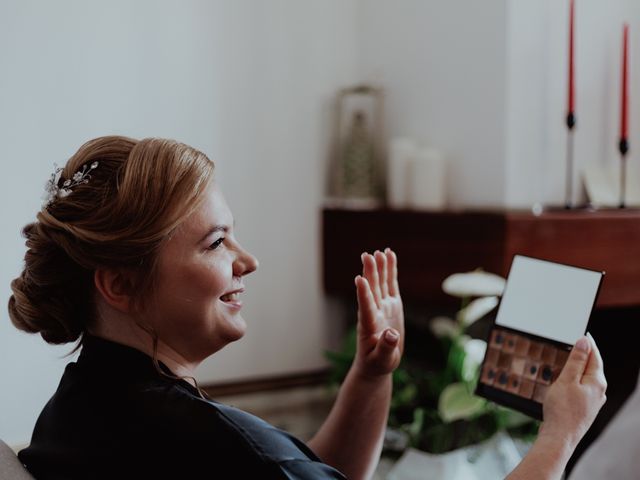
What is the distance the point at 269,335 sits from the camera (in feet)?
7.76

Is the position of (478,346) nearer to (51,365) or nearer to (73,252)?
(51,365)

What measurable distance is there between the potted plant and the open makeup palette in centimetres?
64

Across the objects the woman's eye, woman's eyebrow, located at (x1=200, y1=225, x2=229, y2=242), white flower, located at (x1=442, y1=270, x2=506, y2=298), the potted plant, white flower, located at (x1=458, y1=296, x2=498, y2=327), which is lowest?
the potted plant

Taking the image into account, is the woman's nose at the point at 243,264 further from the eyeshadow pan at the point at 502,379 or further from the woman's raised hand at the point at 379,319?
the eyeshadow pan at the point at 502,379

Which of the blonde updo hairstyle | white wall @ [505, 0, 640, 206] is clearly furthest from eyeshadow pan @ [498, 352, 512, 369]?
white wall @ [505, 0, 640, 206]

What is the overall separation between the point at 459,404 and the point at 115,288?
1065 mm

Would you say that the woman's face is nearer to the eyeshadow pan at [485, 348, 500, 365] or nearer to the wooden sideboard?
the eyeshadow pan at [485, 348, 500, 365]

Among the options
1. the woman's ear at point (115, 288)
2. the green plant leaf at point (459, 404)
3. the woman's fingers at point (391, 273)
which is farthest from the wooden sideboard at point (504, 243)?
the woman's ear at point (115, 288)

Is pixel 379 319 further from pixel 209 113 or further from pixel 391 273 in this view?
pixel 209 113

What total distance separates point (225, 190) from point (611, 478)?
1235 millimetres

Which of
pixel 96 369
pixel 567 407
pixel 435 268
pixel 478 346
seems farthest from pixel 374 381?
pixel 435 268

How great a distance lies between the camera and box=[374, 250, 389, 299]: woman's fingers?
1286 mm

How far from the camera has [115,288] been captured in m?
1.07

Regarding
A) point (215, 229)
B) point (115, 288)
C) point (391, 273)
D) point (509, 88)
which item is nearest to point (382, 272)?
point (391, 273)
